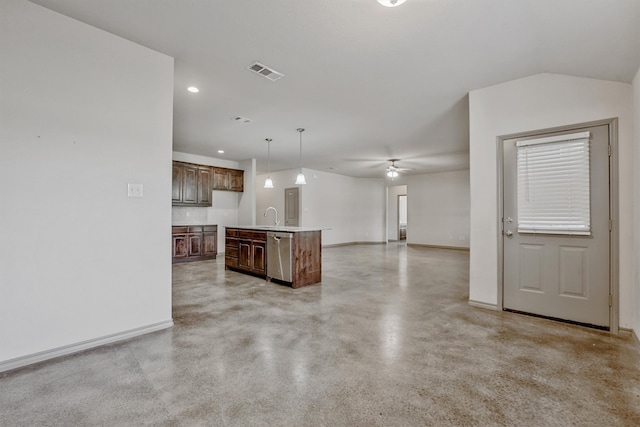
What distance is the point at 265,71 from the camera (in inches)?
124

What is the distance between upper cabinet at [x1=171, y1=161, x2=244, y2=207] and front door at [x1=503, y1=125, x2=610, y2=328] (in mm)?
6330

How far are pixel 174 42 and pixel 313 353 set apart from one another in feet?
9.87

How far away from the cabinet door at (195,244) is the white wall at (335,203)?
316 cm

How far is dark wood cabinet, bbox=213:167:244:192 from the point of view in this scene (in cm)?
751

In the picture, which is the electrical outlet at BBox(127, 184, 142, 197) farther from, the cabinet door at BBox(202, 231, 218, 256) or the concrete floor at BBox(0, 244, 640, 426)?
the cabinet door at BBox(202, 231, 218, 256)

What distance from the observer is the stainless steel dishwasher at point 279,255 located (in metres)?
4.53

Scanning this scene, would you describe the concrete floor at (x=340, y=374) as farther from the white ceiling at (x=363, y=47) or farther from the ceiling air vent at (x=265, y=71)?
the ceiling air vent at (x=265, y=71)

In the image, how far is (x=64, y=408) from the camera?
5.49 ft

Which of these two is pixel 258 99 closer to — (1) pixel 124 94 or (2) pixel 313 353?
(1) pixel 124 94

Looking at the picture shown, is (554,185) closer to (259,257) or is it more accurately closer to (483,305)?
(483,305)

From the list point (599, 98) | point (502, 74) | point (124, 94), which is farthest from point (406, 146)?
point (124, 94)

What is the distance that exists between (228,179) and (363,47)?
19.3 feet

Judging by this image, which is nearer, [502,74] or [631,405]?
[631,405]

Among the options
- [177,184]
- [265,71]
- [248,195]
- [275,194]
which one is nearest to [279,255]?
[265,71]
